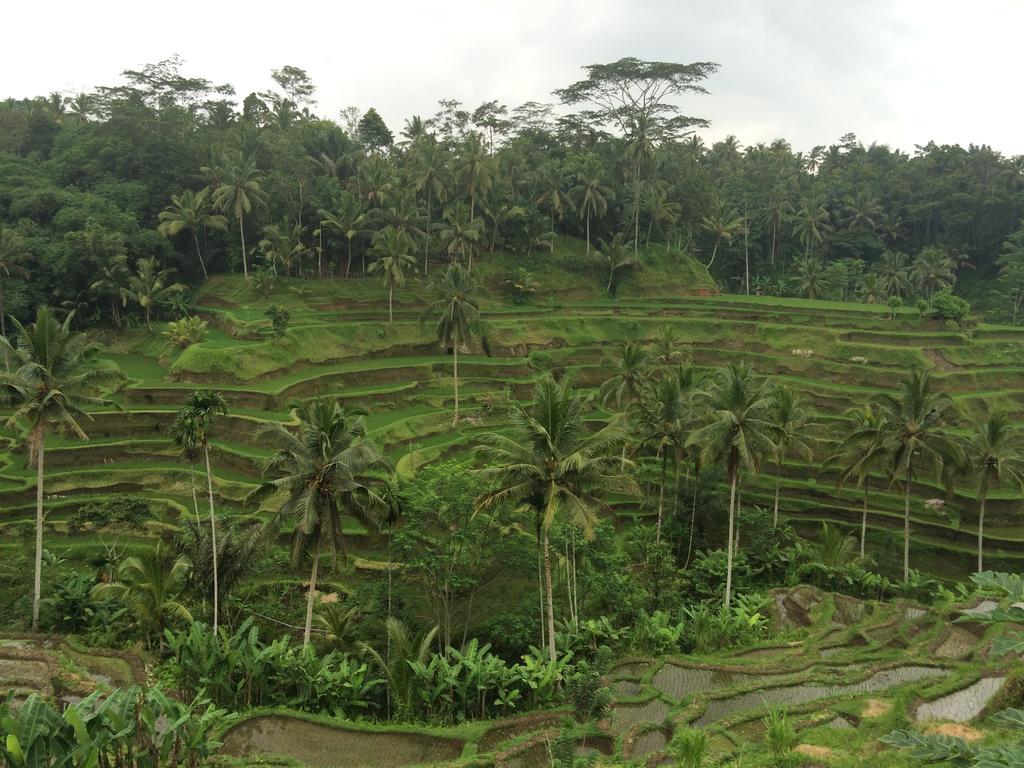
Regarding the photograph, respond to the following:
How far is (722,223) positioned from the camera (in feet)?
249

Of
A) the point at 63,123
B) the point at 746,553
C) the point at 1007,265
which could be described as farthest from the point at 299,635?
the point at 1007,265

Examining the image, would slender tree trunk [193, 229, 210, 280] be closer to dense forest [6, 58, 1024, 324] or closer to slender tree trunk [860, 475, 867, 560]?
dense forest [6, 58, 1024, 324]

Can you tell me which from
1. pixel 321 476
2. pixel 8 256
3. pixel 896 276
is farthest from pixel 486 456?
pixel 896 276

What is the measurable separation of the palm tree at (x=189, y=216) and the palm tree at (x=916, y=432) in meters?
51.5

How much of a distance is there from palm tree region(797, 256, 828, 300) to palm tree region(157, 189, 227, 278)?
59962 millimetres

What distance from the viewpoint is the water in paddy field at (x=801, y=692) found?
58.4 ft

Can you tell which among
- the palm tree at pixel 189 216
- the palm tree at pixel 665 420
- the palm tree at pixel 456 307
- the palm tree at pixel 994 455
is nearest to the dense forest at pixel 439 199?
the palm tree at pixel 189 216

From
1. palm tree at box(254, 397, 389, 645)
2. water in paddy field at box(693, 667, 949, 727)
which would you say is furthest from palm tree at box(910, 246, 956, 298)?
palm tree at box(254, 397, 389, 645)

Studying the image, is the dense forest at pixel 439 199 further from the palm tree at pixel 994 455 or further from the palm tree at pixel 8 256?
the palm tree at pixel 994 455

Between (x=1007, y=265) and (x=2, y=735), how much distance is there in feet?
290

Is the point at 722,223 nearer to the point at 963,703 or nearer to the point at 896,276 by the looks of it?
the point at 896,276

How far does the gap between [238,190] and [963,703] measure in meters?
56.1

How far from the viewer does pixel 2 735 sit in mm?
11914

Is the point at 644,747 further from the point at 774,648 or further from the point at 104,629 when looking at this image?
the point at 104,629
